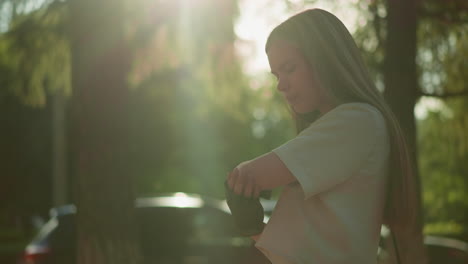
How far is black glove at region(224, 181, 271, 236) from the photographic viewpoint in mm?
1704

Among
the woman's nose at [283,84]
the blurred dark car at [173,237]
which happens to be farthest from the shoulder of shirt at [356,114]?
the blurred dark car at [173,237]

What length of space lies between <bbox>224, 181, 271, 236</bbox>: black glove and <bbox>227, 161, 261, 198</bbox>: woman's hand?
12mm

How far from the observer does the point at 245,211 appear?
67.4 inches

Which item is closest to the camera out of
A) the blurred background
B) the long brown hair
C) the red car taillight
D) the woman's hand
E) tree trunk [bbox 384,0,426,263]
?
the woman's hand

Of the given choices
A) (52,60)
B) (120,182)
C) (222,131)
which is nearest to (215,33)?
(52,60)

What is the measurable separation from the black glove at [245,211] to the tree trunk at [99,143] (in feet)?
16.1

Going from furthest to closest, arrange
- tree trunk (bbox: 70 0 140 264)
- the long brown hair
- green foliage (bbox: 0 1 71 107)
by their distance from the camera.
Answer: green foliage (bbox: 0 1 71 107) → tree trunk (bbox: 70 0 140 264) → the long brown hair

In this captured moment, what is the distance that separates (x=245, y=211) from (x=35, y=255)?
7680mm

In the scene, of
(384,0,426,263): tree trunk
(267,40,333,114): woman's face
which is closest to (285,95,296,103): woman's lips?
(267,40,333,114): woman's face

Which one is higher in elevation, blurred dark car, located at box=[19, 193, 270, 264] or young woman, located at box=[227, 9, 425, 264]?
young woman, located at box=[227, 9, 425, 264]

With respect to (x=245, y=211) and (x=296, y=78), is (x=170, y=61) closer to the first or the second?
(x=296, y=78)

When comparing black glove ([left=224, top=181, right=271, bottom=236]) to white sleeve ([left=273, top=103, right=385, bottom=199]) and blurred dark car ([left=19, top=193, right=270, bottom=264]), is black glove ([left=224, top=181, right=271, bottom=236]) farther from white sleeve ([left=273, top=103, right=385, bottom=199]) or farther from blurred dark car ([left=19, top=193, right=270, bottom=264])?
blurred dark car ([left=19, top=193, right=270, bottom=264])

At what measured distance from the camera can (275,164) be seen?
1711 mm

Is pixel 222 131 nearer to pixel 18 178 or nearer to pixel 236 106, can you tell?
pixel 18 178
